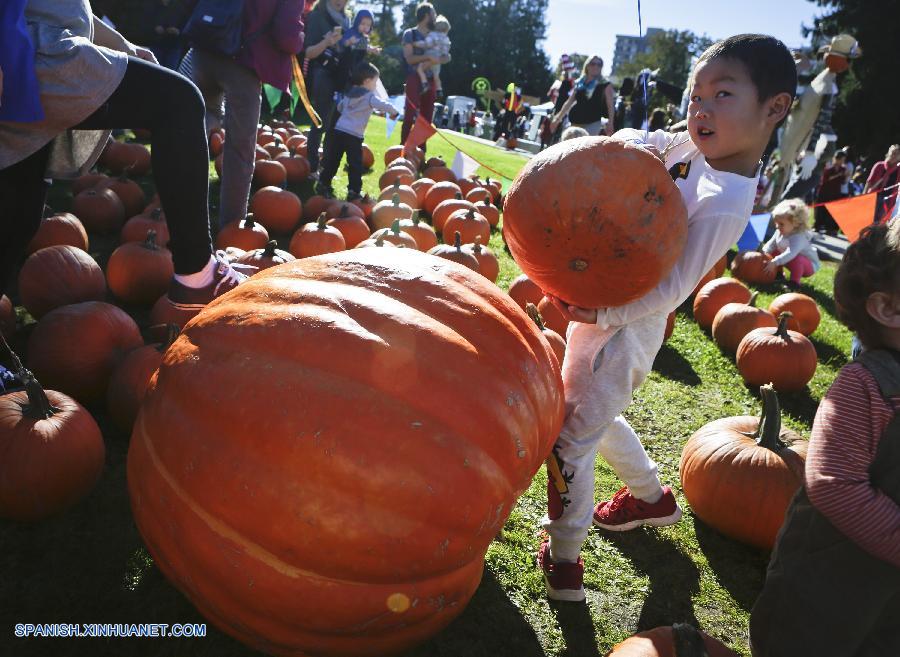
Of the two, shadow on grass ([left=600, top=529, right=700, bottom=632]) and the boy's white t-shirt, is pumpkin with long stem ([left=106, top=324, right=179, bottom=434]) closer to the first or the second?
the boy's white t-shirt

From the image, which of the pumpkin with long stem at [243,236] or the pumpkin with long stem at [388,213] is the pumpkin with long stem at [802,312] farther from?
the pumpkin with long stem at [243,236]

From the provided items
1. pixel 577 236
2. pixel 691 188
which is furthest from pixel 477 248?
pixel 577 236

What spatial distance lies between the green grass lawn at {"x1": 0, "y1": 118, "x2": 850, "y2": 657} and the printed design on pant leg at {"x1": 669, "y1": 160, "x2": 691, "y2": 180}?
167 cm

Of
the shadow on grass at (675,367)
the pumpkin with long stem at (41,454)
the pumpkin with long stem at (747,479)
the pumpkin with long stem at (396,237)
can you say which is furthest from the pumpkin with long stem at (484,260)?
the pumpkin with long stem at (41,454)

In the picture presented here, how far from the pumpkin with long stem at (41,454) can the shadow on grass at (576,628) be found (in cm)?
204

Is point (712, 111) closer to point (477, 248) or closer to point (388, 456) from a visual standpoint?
point (388, 456)

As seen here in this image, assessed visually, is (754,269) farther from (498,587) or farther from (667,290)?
(498,587)

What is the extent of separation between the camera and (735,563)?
289 centimetres

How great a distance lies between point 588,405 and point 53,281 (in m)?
3.30

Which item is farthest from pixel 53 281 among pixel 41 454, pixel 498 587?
pixel 498 587

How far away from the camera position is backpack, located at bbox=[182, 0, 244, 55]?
5133 millimetres

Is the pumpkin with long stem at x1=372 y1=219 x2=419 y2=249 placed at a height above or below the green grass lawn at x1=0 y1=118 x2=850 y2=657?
above

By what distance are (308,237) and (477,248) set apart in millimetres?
1550

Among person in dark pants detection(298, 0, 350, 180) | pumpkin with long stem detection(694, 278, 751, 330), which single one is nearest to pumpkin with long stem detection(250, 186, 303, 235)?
person in dark pants detection(298, 0, 350, 180)
